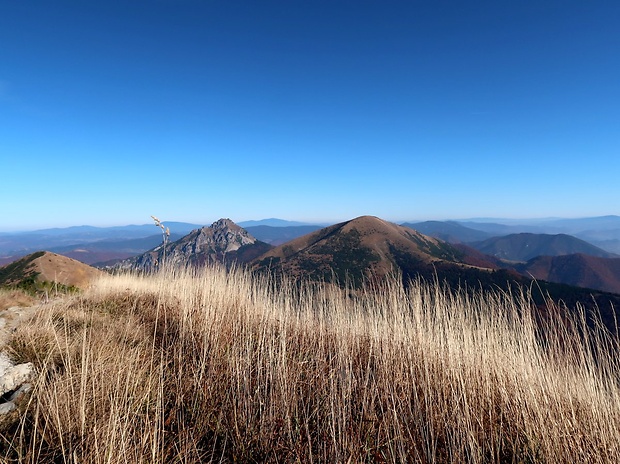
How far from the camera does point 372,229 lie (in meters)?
107

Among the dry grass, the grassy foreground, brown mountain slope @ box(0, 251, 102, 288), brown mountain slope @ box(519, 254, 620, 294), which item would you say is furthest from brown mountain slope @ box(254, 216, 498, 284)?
brown mountain slope @ box(519, 254, 620, 294)

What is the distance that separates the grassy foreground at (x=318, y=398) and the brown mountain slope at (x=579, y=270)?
16602 cm

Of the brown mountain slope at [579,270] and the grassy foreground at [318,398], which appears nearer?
the grassy foreground at [318,398]

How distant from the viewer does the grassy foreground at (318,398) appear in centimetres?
223

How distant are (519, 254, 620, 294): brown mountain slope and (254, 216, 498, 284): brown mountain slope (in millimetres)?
72481

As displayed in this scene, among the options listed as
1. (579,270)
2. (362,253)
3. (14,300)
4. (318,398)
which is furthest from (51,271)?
(579,270)

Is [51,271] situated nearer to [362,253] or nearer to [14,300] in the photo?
[14,300]

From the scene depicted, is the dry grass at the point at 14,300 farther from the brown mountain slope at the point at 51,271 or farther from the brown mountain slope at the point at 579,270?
the brown mountain slope at the point at 579,270

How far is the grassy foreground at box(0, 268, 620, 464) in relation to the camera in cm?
223

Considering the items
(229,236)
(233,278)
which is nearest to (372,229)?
(229,236)

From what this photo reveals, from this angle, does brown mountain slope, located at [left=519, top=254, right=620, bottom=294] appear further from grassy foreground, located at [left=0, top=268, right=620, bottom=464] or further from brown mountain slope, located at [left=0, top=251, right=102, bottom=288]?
grassy foreground, located at [left=0, top=268, right=620, bottom=464]

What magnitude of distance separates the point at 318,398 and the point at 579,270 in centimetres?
20023

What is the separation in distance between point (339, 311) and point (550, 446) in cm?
303

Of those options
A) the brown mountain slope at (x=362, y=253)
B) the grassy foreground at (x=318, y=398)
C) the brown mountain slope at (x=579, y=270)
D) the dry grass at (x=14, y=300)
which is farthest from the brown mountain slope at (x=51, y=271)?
the brown mountain slope at (x=579, y=270)
